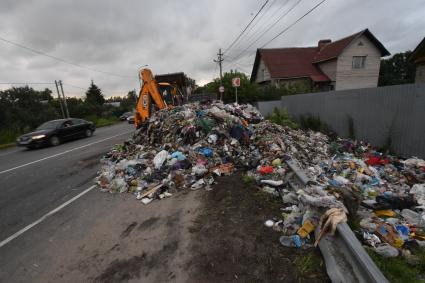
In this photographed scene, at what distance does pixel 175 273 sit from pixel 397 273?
8.21 feet

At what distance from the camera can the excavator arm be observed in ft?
30.8

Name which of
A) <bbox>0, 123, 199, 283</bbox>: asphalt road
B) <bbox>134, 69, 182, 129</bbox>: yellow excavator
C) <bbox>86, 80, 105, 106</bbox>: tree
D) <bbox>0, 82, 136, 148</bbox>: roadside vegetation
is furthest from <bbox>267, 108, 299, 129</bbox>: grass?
<bbox>86, 80, 105, 106</bbox>: tree

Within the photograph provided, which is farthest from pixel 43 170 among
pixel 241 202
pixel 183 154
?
pixel 241 202

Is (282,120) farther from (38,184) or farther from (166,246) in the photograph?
(38,184)

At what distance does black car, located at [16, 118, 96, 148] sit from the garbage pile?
20.2 ft

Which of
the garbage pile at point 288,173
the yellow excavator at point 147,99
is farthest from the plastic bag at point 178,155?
the yellow excavator at point 147,99

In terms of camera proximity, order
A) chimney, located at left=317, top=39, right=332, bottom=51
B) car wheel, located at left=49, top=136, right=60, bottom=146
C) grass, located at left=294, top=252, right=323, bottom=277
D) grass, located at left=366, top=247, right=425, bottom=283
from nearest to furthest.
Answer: grass, located at left=366, top=247, right=425, bottom=283 < grass, located at left=294, top=252, right=323, bottom=277 < car wheel, located at left=49, top=136, right=60, bottom=146 < chimney, located at left=317, top=39, right=332, bottom=51

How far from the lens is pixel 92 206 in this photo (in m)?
4.63

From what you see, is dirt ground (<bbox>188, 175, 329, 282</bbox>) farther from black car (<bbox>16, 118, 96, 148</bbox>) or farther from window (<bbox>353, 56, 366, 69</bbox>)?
window (<bbox>353, 56, 366, 69</bbox>)

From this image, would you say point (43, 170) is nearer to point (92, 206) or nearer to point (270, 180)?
point (92, 206)

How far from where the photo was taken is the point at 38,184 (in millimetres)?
6066

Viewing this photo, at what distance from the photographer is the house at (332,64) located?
73.6 ft

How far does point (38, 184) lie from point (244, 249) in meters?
6.21

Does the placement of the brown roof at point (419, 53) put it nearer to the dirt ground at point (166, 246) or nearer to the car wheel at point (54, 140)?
the dirt ground at point (166, 246)
